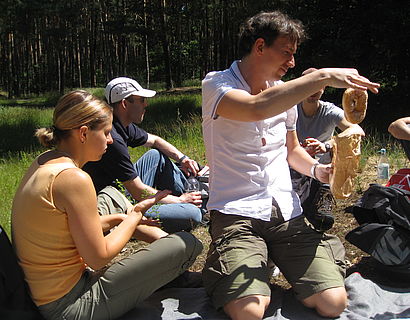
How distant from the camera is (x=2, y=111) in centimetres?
1667

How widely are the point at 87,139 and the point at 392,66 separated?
10.4 m

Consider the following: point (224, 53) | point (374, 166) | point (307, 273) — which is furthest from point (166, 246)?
point (224, 53)

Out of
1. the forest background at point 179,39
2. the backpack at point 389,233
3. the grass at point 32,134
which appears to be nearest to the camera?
the backpack at point 389,233

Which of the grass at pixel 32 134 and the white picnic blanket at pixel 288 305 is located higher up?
the white picnic blanket at pixel 288 305

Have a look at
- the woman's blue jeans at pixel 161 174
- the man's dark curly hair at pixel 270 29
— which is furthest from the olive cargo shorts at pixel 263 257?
the woman's blue jeans at pixel 161 174

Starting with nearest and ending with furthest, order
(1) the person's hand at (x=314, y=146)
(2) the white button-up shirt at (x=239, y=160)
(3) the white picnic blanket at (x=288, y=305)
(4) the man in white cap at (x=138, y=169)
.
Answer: (3) the white picnic blanket at (x=288, y=305), (2) the white button-up shirt at (x=239, y=160), (4) the man in white cap at (x=138, y=169), (1) the person's hand at (x=314, y=146)

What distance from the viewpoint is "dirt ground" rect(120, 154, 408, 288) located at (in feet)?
11.2

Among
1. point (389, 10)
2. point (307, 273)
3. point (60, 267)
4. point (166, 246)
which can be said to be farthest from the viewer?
point (389, 10)

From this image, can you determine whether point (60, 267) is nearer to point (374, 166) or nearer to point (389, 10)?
point (374, 166)

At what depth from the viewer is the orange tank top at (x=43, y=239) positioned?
2.29 metres

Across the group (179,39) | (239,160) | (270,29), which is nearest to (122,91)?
(239,160)

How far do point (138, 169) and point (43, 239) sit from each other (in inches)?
87.3

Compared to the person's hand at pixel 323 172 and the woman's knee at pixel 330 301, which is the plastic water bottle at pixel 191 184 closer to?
the person's hand at pixel 323 172

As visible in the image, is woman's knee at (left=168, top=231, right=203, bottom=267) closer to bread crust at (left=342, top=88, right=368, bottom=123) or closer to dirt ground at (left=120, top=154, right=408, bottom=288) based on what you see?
dirt ground at (left=120, top=154, right=408, bottom=288)
